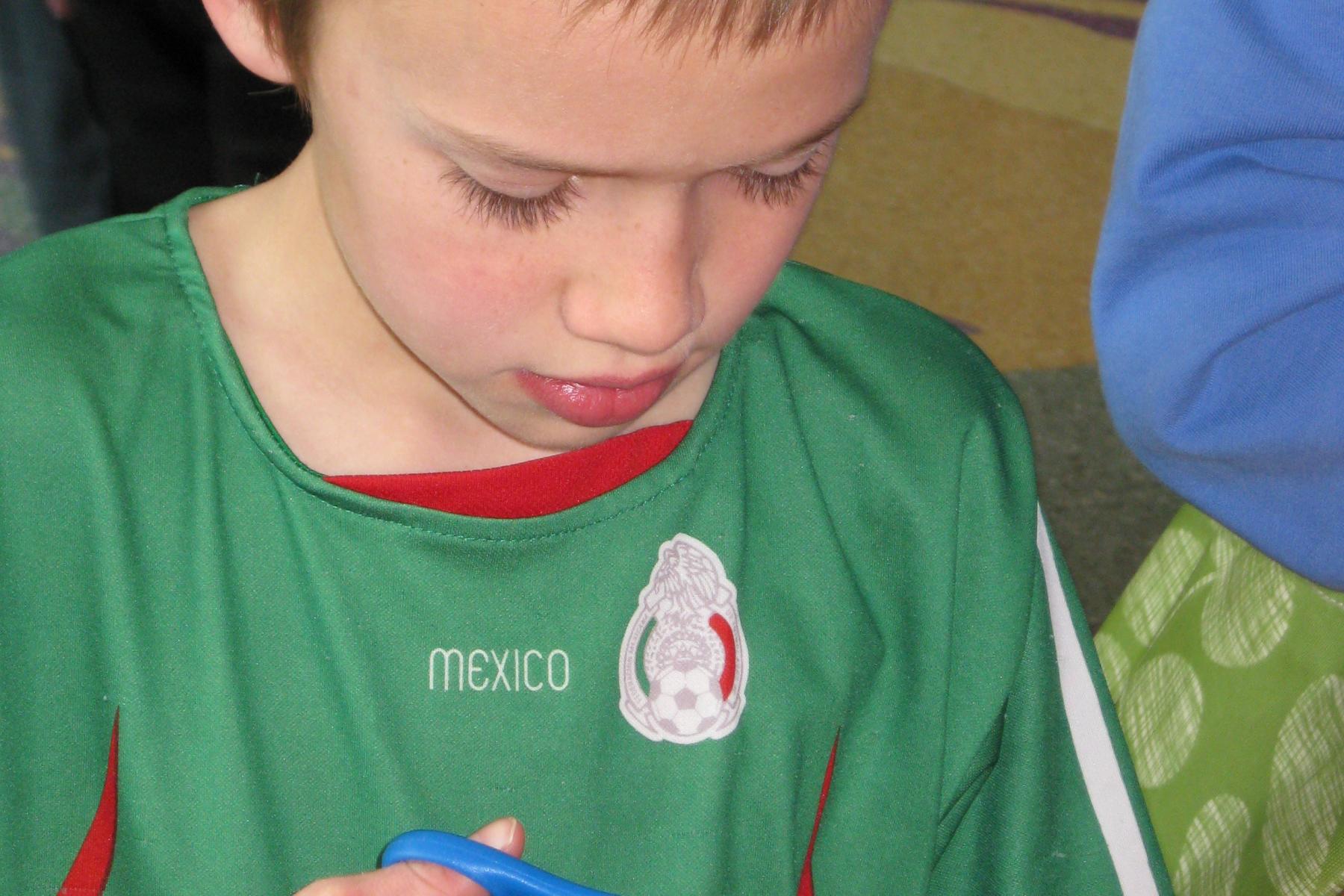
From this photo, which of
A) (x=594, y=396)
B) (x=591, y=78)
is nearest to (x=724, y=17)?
(x=591, y=78)

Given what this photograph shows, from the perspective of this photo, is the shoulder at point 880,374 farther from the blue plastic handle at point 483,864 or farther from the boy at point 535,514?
the blue plastic handle at point 483,864

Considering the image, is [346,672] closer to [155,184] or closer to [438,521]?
[438,521]

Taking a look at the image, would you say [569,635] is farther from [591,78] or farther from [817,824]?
[591,78]

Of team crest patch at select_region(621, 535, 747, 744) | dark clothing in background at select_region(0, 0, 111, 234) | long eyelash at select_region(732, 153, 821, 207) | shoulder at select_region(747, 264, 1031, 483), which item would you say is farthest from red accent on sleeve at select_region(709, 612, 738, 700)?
dark clothing in background at select_region(0, 0, 111, 234)

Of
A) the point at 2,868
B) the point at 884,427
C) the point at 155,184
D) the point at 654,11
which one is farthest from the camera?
the point at 155,184

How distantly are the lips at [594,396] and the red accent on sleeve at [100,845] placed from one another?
8.5 inches

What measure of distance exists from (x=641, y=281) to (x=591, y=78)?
0.25 ft

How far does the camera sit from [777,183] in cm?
56

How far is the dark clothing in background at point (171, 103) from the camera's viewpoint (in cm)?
116

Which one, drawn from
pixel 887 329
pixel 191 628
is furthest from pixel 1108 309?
pixel 191 628

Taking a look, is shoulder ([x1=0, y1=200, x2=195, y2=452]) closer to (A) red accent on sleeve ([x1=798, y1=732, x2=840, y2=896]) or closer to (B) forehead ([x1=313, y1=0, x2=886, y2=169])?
(B) forehead ([x1=313, y1=0, x2=886, y2=169])

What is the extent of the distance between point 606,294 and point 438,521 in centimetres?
15

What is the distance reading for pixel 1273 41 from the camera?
67cm

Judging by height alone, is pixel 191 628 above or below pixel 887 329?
below
